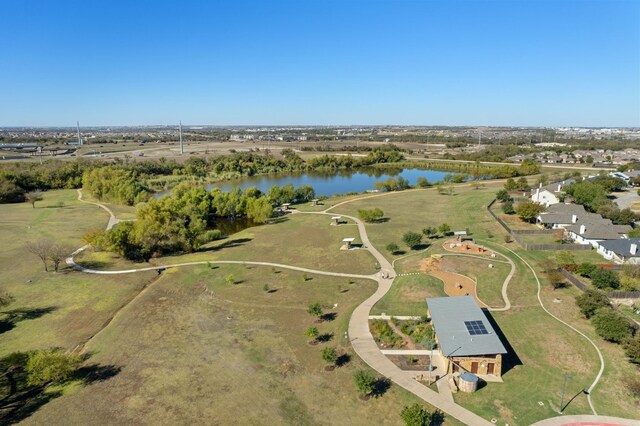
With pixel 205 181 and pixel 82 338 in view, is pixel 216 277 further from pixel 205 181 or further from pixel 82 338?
pixel 205 181

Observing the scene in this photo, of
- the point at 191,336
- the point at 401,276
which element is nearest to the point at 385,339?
the point at 401,276

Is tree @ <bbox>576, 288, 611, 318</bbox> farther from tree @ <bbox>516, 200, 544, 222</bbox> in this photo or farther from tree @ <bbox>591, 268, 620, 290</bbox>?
tree @ <bbox>516, 200, 544, 222</bbox>

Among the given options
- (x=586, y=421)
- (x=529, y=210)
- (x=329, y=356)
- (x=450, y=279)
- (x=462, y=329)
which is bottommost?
(x=586, y=421)

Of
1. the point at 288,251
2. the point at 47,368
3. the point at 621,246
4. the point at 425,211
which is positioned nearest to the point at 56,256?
the point at 47,368

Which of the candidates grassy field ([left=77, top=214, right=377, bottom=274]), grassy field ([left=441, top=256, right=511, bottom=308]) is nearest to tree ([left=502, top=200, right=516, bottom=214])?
grassy field ([left=441, top=256, right=511, bottom=308])

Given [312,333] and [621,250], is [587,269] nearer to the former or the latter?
[621,250]

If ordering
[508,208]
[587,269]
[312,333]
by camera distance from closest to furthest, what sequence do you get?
[312,333] < [587,269] < [508,208]
